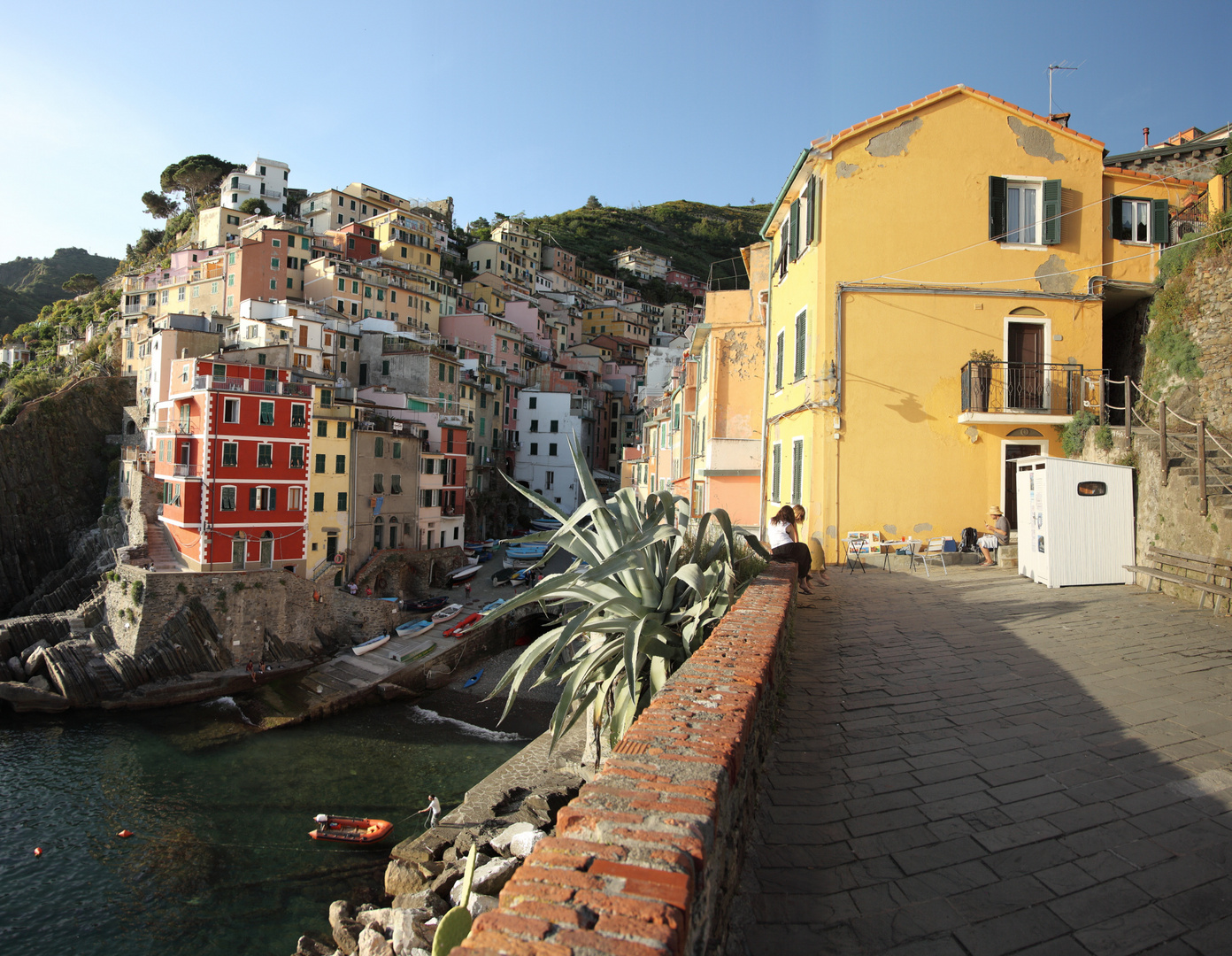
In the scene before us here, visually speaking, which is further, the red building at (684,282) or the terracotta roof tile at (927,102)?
the red building at (684,282)

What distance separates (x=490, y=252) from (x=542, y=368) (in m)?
27.2

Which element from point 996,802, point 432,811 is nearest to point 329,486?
point 432,811

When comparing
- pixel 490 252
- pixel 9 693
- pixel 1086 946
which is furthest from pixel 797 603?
pixel 490 252

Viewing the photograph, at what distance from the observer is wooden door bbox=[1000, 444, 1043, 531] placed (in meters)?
14.1

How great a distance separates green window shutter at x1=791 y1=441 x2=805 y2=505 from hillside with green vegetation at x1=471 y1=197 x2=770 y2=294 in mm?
99305

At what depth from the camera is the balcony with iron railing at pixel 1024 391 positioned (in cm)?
1384

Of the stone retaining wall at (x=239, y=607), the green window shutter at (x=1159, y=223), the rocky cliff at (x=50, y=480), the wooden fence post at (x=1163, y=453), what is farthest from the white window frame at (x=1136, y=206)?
the rocky cliff at (x=50, y=480)

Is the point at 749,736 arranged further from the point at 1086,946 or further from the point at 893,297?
the point at 893,297

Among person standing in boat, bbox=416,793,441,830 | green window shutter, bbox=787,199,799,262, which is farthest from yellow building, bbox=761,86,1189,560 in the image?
person standing in boat, bbox=416,793,441,830

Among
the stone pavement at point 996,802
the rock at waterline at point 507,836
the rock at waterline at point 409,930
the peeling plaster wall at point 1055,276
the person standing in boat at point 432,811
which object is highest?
the peeling plaster wall at point 1055,276

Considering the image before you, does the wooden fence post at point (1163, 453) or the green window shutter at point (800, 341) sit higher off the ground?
the green window shutter at point (800, 341)

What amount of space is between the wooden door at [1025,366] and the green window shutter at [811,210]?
4.29 metres

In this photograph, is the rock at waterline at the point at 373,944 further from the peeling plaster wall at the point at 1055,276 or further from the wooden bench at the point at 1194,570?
the peeling plaster wall at the point at 1055,276

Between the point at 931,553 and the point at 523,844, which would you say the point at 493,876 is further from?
the point at 931,553
